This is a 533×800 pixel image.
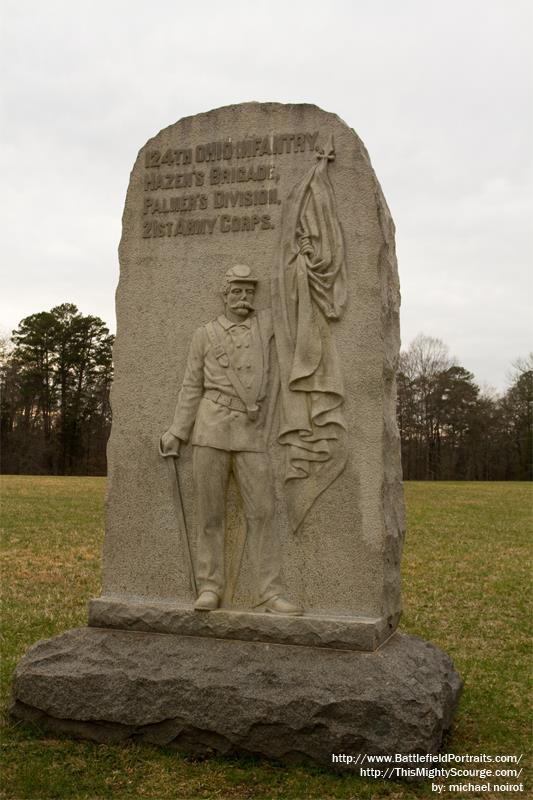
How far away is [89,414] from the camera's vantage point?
40906 millimetres

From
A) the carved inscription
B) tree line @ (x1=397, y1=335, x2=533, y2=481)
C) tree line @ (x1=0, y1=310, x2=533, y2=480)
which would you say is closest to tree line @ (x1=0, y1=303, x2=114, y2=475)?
tree line @ (x1=0, y1=310, x2=533, y2=480)

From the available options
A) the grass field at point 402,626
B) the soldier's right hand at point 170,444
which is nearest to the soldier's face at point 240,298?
the soldier's right hand at point 170,444

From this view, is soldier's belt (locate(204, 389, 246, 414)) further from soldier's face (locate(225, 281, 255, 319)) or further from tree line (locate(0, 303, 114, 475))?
tree line (locate(0, 303, 114, 475))

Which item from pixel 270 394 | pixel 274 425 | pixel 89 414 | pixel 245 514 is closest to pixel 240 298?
pixel 270 394

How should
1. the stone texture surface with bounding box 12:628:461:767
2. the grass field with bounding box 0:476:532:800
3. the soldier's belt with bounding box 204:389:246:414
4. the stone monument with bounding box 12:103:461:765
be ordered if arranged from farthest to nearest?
the soldier's belt with bounding box 204:389:246:414 → the stone monument with bounding box 12:103:461:765 → the stone texture surface with bounding box 12:628:461:767 → the grass field with bounding box 0:476:532:800

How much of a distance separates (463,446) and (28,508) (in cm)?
3203

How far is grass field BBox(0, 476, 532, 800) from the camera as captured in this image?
4613 millimetres

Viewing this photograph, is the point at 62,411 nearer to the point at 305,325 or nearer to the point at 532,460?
the point at 532,460

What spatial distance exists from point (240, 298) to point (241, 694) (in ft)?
8.38

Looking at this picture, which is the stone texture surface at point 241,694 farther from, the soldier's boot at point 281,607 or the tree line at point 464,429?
the tree line at point 464,429

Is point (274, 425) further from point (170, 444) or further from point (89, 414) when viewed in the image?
point (89, 414)

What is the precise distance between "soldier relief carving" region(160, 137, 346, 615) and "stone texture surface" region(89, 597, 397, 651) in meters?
0.10

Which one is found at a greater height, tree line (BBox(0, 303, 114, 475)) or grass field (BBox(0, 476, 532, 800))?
tree line (BBox(0, 303, 114, 475))

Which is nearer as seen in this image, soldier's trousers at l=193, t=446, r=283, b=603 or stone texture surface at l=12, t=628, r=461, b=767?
stone texture surface at l=12, t=628, r=461, b=767
